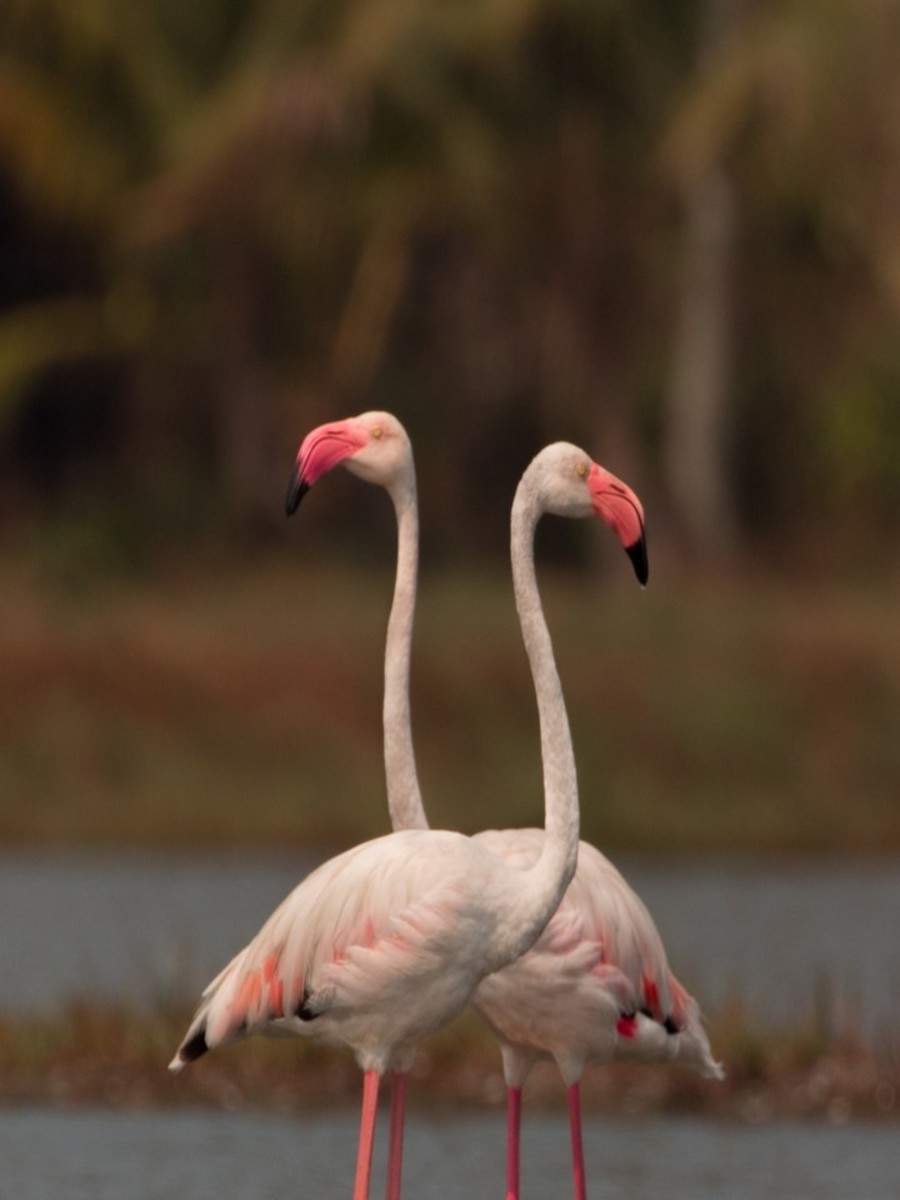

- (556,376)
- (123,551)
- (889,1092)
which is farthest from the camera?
(556,376)

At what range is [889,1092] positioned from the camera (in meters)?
11.9

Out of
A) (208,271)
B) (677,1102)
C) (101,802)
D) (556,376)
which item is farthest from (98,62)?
(677,1102)

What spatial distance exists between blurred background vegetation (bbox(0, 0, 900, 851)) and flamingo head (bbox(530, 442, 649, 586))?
1388 centimetres

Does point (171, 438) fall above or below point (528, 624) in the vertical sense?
above

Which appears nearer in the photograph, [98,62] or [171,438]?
[98,62]

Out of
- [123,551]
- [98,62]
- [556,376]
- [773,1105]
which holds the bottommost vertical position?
[773,1105]

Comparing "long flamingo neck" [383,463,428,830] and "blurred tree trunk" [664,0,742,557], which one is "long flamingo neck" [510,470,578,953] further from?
"blurred tree trunk" [664,0,742,557]

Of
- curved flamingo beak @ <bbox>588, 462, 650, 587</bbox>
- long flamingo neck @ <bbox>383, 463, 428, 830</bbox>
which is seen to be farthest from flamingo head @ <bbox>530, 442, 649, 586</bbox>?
long flamingo neck @ <bbox>383, 463, 428, 830</bbox>

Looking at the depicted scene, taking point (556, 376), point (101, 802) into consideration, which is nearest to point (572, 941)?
→ point (101, 802)

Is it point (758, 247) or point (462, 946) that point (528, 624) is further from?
point (758, 247)

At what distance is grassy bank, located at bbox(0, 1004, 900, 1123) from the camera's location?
470 inches

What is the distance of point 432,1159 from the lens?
11.4 meters

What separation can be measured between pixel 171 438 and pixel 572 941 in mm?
23867

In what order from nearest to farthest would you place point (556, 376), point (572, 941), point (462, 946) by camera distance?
1. point (462, 946)
2. point (572, 941)
3. point (556, 376)
